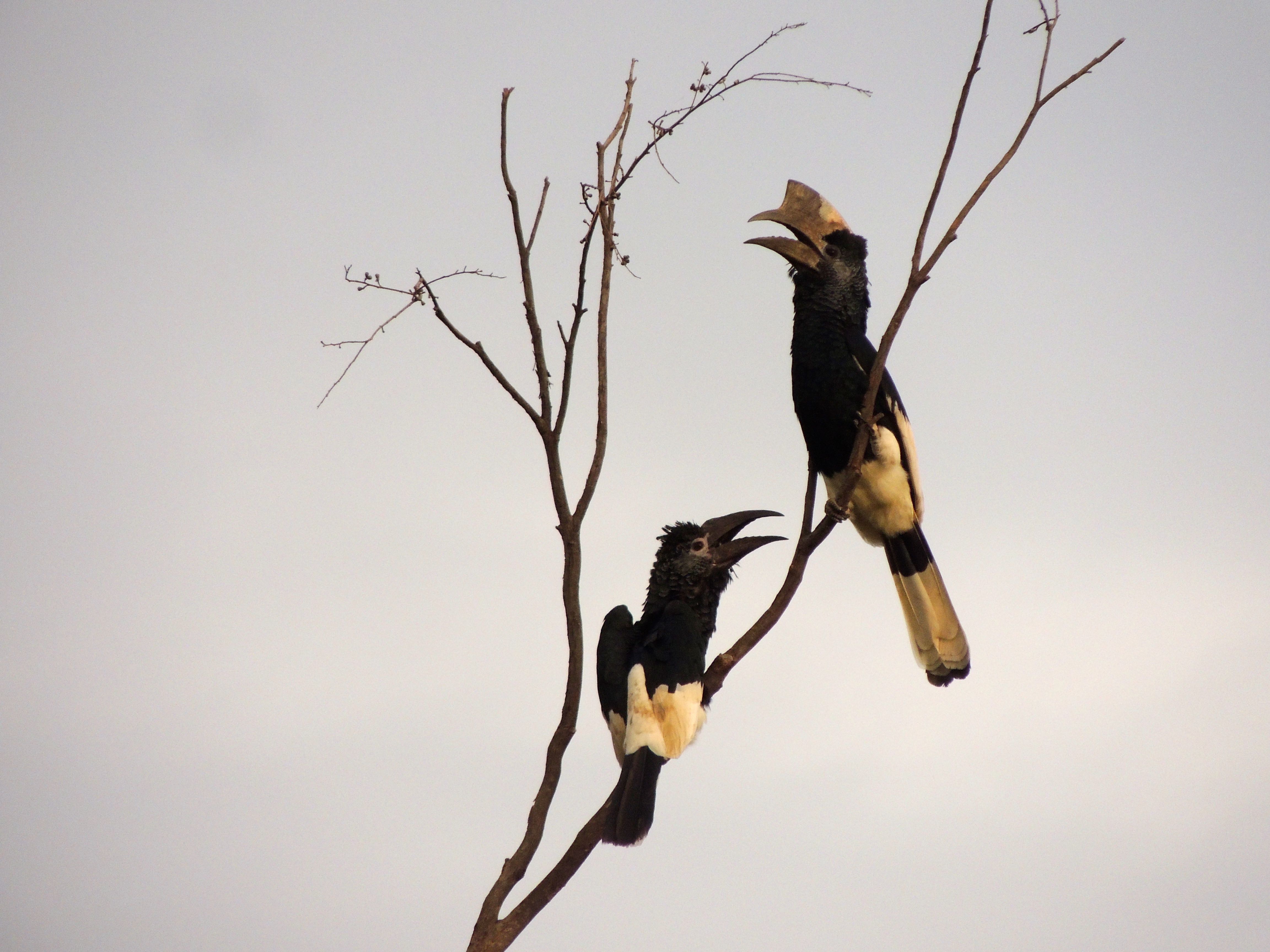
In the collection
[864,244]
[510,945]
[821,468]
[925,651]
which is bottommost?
[510,945]

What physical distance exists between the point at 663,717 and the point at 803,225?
1.67m

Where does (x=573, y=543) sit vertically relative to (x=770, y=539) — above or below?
below

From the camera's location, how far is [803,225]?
368cm

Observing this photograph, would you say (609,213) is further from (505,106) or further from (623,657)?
(623,657)

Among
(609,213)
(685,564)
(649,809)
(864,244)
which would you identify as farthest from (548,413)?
(864,244)

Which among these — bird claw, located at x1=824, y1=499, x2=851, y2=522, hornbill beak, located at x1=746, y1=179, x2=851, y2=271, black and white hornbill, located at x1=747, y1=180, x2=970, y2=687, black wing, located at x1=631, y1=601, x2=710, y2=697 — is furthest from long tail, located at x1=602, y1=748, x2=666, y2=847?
hornbill beak, located at x1=746, y1=179, x2=851, y2=271

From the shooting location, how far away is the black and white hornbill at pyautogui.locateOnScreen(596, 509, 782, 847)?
271 centimetres

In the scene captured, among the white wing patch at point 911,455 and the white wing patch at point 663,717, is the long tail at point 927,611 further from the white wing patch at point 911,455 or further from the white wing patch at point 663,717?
the white wing patch at point 663,717

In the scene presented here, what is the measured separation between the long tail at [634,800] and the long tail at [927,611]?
96 centimetres

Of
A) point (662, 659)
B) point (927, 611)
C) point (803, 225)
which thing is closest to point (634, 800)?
point (662, 659)

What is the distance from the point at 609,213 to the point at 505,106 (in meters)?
0.30

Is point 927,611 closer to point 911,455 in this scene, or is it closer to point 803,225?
point 911,455

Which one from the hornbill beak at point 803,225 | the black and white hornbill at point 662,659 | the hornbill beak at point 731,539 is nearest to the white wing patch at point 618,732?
the black and white hornbill at point 662,659

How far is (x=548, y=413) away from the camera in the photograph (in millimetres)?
2367
